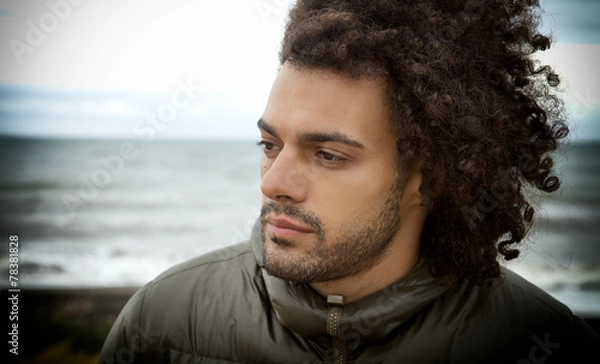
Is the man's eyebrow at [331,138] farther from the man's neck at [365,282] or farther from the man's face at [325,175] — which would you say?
the man's neck at [365,282]

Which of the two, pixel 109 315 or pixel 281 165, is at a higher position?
pixel 281 165

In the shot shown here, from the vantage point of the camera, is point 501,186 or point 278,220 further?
point 501,186

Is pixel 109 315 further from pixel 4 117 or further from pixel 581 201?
pixel 581 201

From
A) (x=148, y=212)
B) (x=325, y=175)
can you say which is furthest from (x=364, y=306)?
(x=148, y=212)

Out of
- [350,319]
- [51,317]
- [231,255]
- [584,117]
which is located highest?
[584,117]

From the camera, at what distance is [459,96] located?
229cm

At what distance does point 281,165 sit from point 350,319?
597mm

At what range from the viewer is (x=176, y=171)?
16797 millimetres

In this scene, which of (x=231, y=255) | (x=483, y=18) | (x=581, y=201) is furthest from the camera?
(x=581, y=201)

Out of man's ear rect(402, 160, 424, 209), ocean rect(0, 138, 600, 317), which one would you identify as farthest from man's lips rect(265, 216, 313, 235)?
ocean rect(0, 138, 600, 317)

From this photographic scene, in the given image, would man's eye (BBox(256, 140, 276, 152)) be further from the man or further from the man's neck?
the man's neck

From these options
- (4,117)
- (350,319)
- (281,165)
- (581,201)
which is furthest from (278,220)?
(581,201)

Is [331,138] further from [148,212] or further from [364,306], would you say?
[148,212]

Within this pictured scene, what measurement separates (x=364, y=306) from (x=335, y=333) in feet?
0.47
